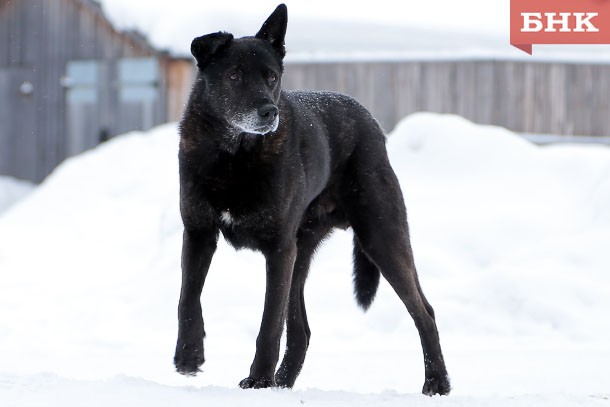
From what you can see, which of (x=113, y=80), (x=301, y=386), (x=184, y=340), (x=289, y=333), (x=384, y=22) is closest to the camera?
(x=184, y=340)

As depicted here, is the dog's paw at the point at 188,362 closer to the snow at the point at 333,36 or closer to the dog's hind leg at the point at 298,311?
the dog's hind leg at the point at 298,311

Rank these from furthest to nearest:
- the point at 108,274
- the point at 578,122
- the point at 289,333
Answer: the point at 578,122
the point at 108,274
the point at 289,333

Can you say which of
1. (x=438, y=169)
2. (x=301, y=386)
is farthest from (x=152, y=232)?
(x=301, y=386)

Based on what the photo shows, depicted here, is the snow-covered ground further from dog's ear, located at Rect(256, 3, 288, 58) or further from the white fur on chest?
dog's ear, located at Rect(256, 3, 288, 58)

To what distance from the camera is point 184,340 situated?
418 cm

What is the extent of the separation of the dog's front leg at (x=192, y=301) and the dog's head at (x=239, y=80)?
1.78ft

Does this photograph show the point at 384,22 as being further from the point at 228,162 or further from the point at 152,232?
the point at 228,162

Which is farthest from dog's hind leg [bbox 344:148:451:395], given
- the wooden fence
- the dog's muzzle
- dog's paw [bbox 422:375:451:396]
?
the wooden fence

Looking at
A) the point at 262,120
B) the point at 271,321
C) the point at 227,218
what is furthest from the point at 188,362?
the point at 262,120

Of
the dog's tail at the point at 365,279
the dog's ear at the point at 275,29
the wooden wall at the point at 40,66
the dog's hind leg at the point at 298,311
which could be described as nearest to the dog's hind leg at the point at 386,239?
the dog's hind leg at the point at 298,311

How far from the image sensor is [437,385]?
4734mm

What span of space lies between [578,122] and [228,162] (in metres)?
12.9

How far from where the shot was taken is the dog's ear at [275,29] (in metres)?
4.42

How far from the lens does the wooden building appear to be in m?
17.3
